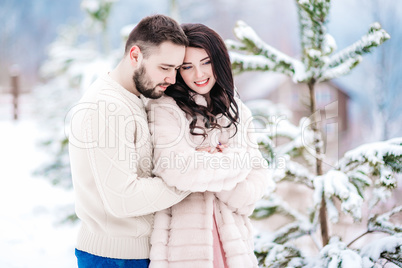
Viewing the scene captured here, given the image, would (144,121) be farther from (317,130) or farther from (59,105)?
(59,105)

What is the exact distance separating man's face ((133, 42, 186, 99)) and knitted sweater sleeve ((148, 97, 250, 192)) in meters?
0.10

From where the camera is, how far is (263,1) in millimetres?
8805

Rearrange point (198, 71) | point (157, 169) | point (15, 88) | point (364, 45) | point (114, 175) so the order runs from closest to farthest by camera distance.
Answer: point (114, 175) < point (157, 169) < point (198, 71) < point (364, 45) < point (15, 88)

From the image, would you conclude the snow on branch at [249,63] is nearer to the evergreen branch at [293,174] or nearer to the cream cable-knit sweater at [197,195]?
the evergreen branch at [293,174]

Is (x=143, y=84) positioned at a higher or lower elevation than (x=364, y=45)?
lower

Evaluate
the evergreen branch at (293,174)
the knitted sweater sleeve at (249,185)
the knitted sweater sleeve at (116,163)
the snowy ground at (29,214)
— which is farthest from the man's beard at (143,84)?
the snowy ground at (29,214)

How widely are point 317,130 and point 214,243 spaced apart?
1089 mm

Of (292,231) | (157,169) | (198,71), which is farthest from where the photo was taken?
(292,231)

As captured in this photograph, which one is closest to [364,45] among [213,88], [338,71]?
[338,71]

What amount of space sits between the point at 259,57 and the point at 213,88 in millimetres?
639

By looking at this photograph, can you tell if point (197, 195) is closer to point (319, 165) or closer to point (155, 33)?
point (155, 33)

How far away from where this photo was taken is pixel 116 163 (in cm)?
120

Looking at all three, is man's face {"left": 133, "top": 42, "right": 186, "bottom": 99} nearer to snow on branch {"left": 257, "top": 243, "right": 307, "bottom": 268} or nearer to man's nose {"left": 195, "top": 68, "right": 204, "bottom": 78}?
man's nose {"left": 195, "top": 68, "right": 204, "bottom": 78}

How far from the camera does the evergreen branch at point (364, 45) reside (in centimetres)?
185
